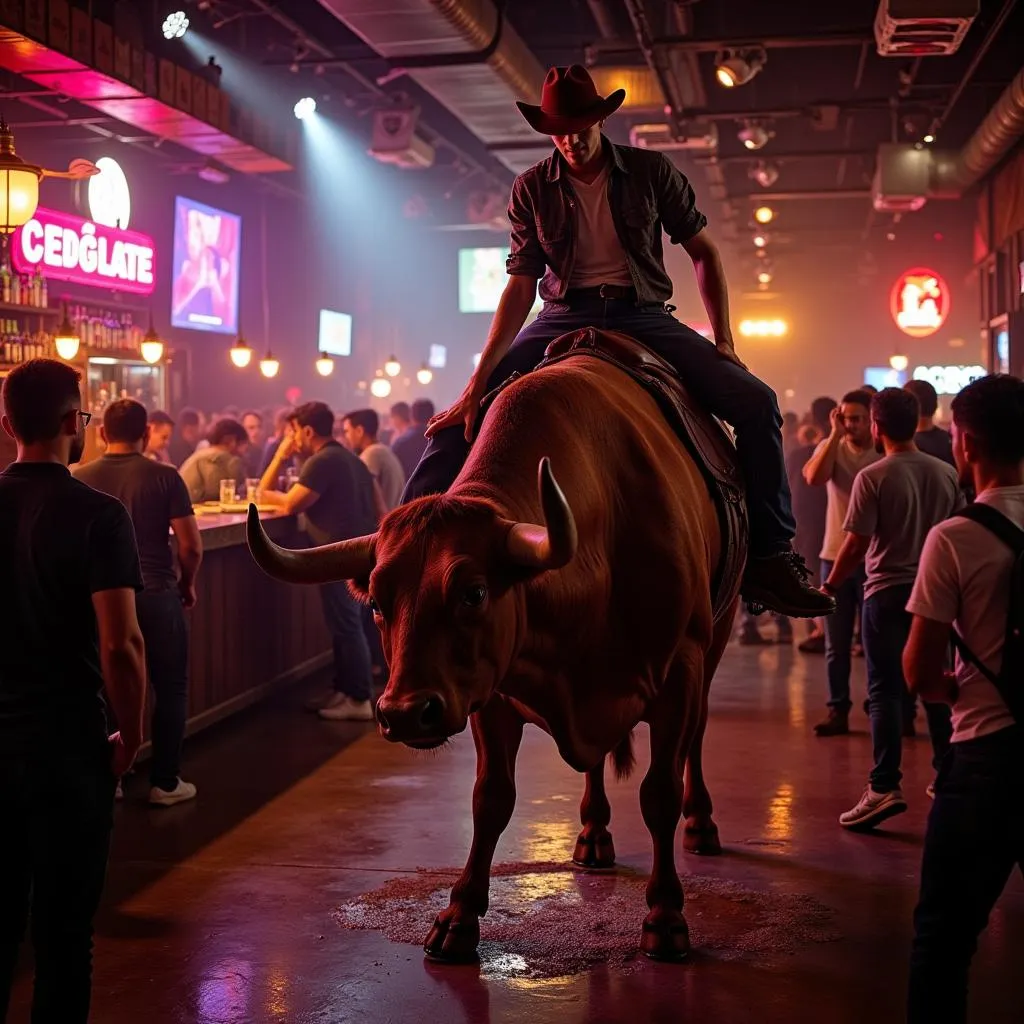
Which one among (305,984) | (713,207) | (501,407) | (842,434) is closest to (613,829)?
(305,984)

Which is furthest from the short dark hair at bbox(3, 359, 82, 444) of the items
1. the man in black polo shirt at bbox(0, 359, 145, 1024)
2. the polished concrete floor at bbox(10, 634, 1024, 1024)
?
the polished concrete floor at bbox(10, 634, 1024, 1024)

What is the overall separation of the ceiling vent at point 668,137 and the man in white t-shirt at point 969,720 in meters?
13.2

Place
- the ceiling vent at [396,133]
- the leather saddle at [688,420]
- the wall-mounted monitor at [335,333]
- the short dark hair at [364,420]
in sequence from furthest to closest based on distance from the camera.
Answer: the wall-mounted monitor at [335,333] < the ceiling vent at [396,133] < the short dark hair at [364,420] < the leather saddle at [688,420]

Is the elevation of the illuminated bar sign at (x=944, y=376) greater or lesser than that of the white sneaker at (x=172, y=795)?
greater

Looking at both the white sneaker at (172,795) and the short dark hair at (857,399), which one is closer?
the white sneaker at (172,795)

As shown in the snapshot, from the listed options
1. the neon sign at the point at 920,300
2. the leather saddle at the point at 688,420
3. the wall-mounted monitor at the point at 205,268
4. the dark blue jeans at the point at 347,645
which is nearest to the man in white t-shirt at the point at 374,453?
the dark blue jeans at the point at 347,645

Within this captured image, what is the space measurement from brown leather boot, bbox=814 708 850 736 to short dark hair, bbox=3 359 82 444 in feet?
17.7

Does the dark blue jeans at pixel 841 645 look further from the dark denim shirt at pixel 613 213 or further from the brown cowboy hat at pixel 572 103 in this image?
the brown cowboy hat at pixel 572 103

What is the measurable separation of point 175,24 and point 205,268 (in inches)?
185

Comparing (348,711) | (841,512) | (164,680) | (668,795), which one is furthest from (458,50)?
(668,795)

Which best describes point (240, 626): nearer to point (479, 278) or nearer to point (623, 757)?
point (623, 757)

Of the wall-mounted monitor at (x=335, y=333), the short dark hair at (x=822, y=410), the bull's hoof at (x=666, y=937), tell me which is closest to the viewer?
the bull's hoof at (x=666, y=937)

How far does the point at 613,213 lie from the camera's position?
4711 millimetres

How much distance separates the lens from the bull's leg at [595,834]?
201 inches
